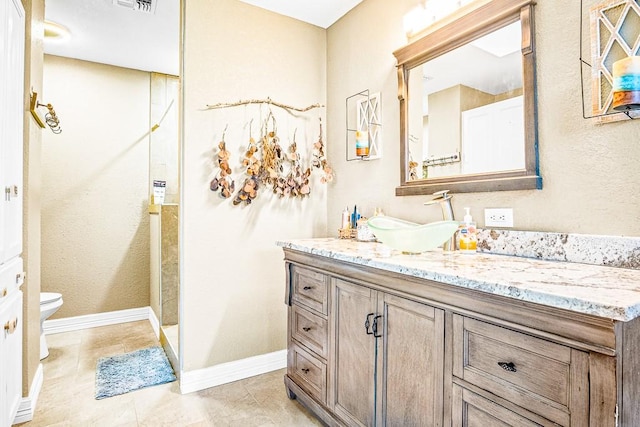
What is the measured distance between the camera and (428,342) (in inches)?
48.6

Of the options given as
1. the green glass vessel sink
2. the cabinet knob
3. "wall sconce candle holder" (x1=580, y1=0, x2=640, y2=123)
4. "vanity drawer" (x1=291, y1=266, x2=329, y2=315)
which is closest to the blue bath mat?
the cabinet knob

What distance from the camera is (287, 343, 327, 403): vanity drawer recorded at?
1814 millimetres

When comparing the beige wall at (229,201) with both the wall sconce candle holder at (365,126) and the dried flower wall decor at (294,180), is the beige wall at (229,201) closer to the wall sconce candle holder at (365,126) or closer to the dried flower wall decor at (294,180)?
the dried flower wall decor at (294,180)

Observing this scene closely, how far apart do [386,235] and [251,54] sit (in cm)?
175

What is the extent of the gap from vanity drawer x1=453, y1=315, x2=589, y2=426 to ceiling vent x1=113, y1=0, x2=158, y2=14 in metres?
2.81

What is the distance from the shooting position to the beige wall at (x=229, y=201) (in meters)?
2.33

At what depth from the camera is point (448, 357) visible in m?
1.16

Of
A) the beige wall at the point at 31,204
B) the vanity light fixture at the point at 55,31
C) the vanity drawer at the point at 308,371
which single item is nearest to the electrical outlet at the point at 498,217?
the vanity drawer at the point at 308,371

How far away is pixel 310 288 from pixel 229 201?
935mm

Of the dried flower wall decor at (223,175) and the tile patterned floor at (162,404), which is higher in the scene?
the dried flower wall decor at (223,175)

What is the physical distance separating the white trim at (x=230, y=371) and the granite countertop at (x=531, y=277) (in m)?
1.33

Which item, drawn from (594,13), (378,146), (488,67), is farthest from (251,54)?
(594,13)

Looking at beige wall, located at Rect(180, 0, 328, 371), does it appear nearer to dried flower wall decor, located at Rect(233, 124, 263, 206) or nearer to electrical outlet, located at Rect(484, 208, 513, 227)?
dried flower wall decor, located at Rect(233, 124, 263, 206)

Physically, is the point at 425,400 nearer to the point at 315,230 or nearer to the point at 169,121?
the point at 315,230
